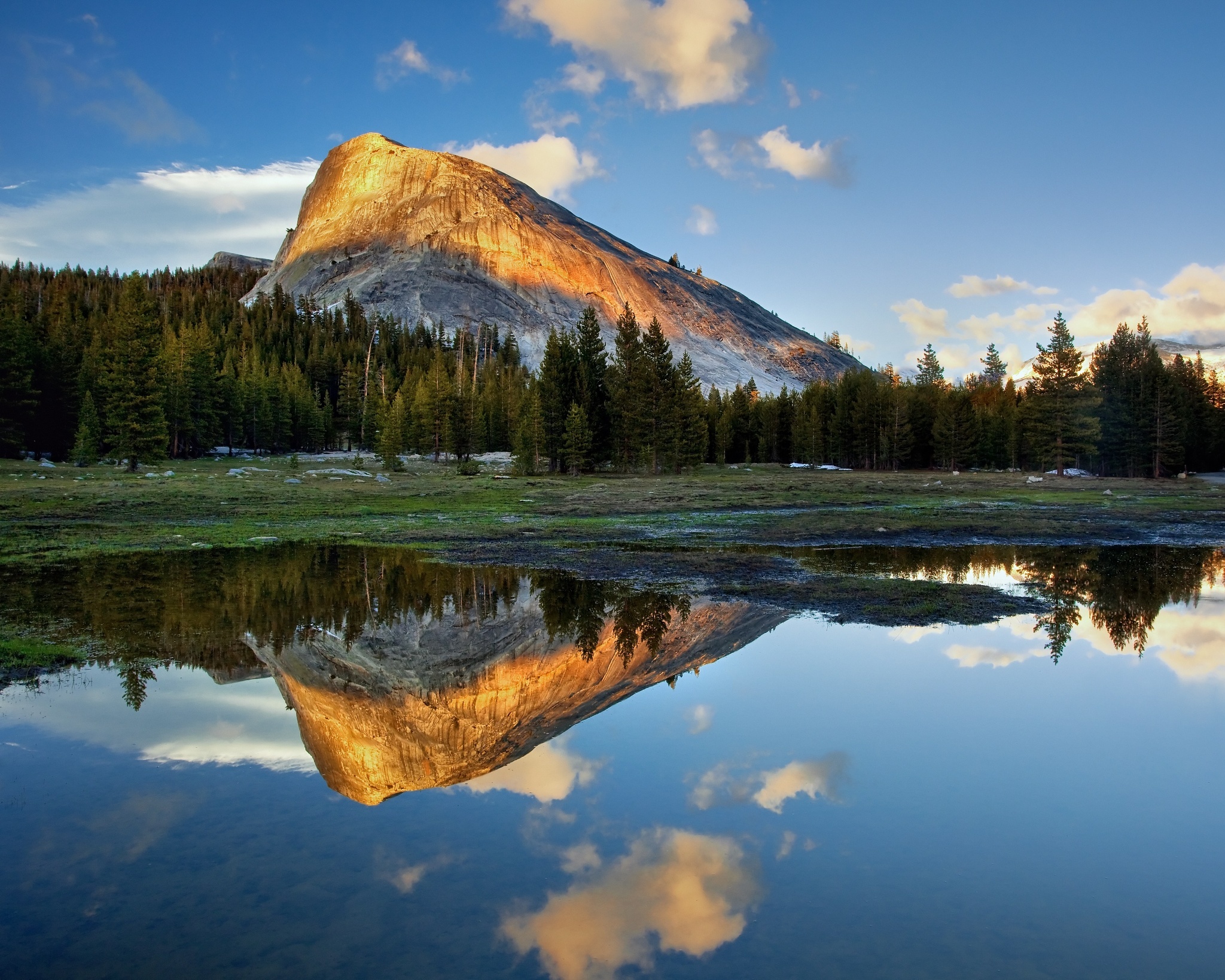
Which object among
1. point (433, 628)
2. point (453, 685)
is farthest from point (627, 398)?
point (453, 685)

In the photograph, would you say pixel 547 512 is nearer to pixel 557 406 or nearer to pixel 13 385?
pixel 557 406

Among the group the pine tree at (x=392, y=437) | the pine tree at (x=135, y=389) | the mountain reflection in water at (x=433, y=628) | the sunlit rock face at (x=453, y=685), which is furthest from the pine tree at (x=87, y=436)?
the sunlit rock face at (x=453, y=685)

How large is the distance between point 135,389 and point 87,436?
6284mm

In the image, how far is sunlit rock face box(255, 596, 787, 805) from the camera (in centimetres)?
873

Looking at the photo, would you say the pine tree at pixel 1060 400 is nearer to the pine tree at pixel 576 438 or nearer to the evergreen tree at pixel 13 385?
the pine tree at pixel 576 438

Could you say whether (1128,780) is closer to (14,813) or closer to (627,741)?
(627,741)

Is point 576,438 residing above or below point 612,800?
above

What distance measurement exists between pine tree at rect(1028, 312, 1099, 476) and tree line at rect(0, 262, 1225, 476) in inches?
7.9

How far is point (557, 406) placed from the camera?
222 feet

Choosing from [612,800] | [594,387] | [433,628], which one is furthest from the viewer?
[594,387]

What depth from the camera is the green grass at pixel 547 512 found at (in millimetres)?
28125

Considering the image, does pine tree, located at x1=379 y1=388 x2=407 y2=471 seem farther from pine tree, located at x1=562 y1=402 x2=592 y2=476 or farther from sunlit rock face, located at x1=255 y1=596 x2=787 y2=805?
sunlit rock face, located at x1=255 y1=596 x2=787 y2=805

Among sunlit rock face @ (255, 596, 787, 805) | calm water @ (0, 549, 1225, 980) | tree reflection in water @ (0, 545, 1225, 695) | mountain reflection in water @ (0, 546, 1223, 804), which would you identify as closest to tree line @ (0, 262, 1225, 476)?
tree reflection in water @ (0, 545, 1225, 695)

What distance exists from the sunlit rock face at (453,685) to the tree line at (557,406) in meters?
48.0
